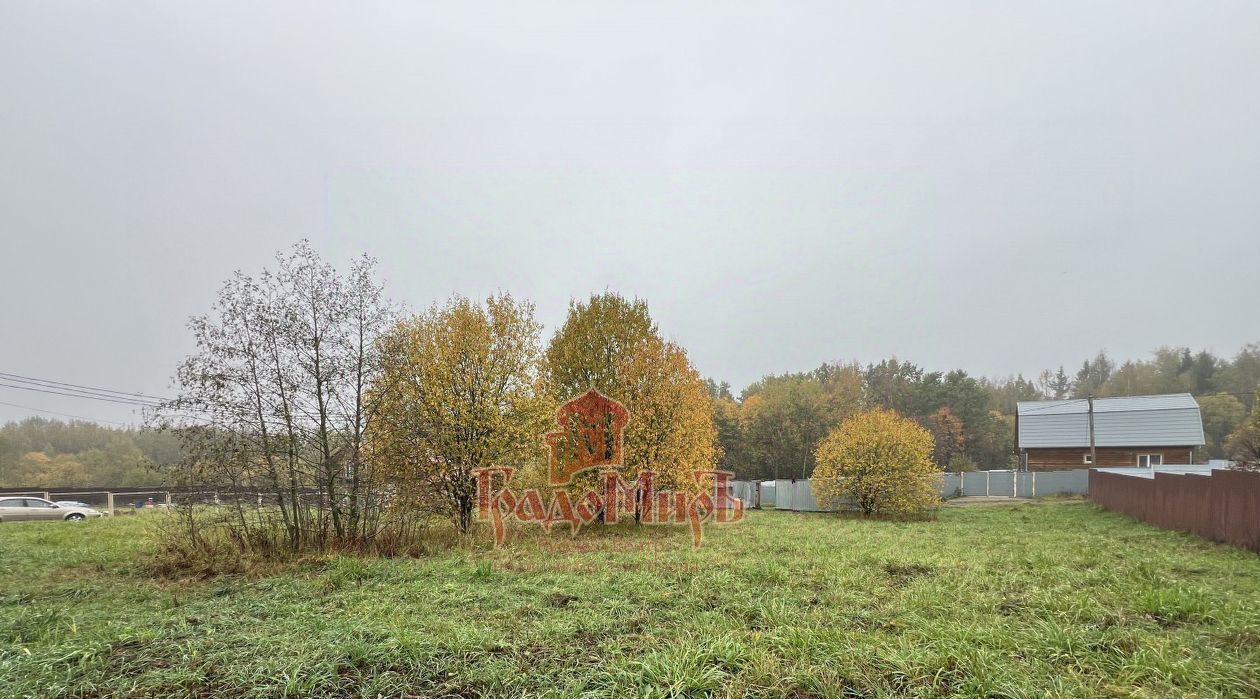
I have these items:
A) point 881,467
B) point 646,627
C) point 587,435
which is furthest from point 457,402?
point 881,467

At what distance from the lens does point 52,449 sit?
38.9 m

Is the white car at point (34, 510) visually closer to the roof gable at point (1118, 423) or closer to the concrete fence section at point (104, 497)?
the concrete fence section at point (104, 497)

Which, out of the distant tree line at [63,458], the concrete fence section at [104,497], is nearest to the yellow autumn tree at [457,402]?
the concrete fence section at [104,497]

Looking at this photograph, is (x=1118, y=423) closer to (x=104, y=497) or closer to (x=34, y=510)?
(x=34, y=510)

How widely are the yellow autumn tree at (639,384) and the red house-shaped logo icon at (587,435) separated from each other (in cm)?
21

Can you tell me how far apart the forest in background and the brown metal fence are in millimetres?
13902

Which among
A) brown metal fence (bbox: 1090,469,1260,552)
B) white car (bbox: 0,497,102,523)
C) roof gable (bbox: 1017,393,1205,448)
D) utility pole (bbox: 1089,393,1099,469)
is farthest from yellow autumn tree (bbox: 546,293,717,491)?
roof gable (bbox: 1017,393,1205,448)

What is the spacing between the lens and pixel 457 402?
1030 centimetres

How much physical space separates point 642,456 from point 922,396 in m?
39.1

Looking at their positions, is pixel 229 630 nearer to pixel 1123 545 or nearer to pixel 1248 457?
pixel 1123 545

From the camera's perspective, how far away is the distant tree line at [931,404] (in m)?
34.8

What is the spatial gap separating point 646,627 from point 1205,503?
40.1 ft

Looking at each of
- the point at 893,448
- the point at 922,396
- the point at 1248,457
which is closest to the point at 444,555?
the point at 893,448

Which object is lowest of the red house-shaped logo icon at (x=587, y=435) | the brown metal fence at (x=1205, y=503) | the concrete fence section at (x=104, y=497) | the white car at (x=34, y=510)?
the concrete fence section at (x=104, y=497)
